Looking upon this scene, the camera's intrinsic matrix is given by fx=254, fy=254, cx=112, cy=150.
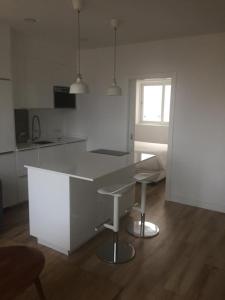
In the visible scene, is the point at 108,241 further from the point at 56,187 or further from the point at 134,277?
the point at 56,187

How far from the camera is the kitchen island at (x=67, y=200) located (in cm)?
260

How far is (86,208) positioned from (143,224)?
2.80 ft

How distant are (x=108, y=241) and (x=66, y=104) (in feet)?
9.45

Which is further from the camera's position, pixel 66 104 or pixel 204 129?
pixel 66 104

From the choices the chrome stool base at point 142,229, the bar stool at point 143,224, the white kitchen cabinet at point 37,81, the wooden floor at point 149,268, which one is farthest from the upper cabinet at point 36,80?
the chrome stool base at point 142,229

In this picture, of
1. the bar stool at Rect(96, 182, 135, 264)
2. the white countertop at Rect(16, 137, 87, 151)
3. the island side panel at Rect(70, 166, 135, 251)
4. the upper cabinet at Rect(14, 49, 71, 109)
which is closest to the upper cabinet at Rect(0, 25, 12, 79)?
the upper cabinet at Rect(14, 49, 71, 109)

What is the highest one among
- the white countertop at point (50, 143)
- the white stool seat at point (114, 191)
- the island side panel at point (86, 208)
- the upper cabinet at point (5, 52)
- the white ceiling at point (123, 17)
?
the white ceiling at point (123, 17)

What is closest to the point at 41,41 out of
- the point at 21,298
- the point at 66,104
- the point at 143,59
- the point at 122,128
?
the point at 66,104

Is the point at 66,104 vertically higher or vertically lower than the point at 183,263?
higher

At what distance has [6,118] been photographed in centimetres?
363

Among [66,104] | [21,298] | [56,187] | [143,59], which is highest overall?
[143,59]

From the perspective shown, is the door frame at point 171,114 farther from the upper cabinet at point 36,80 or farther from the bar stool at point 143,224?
the upper cabinet at point 36,80

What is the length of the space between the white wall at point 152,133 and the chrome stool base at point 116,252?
5.41 m

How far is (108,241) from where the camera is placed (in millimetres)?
3039
